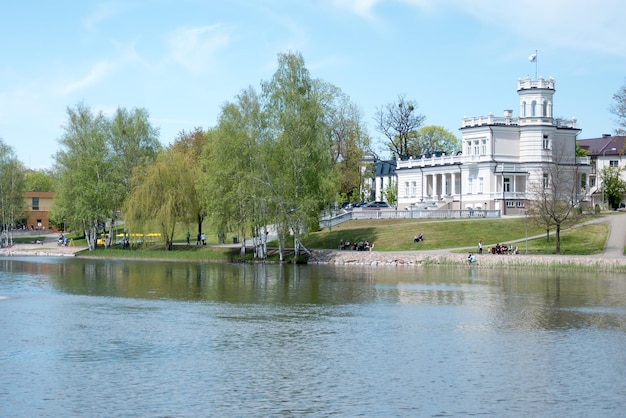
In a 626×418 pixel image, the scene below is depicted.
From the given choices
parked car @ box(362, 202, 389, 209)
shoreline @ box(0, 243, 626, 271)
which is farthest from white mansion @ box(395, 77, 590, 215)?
shoreline @ box(0, 243, 626, 271)

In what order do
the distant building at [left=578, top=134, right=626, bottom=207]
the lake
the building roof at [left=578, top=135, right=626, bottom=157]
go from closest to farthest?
the lake
the distant building at [left=578, top=134, right=626, bottom=207]
the building roof at [left=578, top=135, right=626, bottom=157]

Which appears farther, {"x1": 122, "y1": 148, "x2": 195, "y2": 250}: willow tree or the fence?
the fence

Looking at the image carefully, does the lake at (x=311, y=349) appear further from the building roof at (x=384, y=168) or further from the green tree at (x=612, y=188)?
the building roof at (x=384, y=168)

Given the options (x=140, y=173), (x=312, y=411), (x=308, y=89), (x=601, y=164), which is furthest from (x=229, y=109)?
(x=601, y=164)

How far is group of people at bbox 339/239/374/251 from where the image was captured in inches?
3187

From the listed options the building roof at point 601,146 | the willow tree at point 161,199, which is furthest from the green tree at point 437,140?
the willow tree at point 161,199

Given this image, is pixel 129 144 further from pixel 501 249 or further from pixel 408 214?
pixel 501 249

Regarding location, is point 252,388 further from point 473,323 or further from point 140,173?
point 140,173

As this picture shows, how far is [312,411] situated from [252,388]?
3037 mm

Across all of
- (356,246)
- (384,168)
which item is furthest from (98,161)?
(384,168)

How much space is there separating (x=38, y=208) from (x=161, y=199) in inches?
2690

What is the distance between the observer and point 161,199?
272 feet

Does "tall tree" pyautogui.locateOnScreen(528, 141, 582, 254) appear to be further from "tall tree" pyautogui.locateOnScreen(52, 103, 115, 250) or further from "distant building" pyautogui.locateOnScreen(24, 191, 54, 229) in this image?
"distant building" pyautogui.locateOnScreen(24, 191, 54, 229)

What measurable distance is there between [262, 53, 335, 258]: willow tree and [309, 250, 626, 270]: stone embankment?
13.3 ft
